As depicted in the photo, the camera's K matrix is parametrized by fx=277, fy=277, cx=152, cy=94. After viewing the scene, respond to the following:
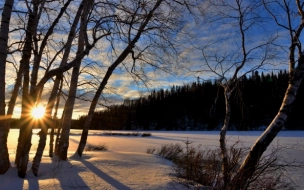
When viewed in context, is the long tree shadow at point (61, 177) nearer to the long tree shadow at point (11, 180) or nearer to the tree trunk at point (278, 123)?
the long tree shadow at point (11, 180)

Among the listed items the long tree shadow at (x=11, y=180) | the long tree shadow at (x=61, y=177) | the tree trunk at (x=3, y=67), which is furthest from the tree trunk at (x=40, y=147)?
the tree trunk at (x=3, y=67)

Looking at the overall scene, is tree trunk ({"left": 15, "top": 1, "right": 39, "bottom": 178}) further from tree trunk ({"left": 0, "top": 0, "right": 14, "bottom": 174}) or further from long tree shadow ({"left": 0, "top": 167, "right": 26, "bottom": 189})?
tree trunk ({"left": 0, "top": 0, "right": 14, "bottom": 174})

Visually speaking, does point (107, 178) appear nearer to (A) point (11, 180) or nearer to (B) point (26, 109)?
(A) point (11, 180)

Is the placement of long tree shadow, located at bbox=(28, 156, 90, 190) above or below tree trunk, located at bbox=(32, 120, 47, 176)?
below

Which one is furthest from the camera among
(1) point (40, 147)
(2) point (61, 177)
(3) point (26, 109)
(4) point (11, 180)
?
(3) point (26, 109)

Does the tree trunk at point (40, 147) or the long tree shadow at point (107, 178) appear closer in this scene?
the long tree shadow at point (107, 178)

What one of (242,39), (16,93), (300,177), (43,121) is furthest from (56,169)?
(300,177)

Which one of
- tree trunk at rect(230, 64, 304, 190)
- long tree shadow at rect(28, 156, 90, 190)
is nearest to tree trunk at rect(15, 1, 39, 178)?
long tree shadow at rect(28, 156, 90, 190)

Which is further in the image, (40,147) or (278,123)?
(40,147)

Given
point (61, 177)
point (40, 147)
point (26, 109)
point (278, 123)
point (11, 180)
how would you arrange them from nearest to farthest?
1. point (278, 123)
2. point (11, 180)
3. point (61, 177)
4. point (40, 147)
5. point (26, 109)

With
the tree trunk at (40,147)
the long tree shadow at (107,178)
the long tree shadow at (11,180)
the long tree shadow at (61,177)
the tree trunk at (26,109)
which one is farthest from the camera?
the tree trunk at (40,147)

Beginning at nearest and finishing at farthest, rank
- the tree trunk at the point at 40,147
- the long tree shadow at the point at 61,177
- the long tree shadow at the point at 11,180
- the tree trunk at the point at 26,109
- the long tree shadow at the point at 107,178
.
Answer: the long tree shadow at the point at 11,180 < the long tree shadow at the point at 61,177 < the long tree shadow at the point at 107,178 < the tree trunk at the point at 26,109 < the tree trunk at the point at 40,147

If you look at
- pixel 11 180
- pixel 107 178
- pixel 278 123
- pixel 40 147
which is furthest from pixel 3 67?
pixel 278 123

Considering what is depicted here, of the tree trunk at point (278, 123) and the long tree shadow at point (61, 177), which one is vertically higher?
the tree trunk at point (278, 123)
